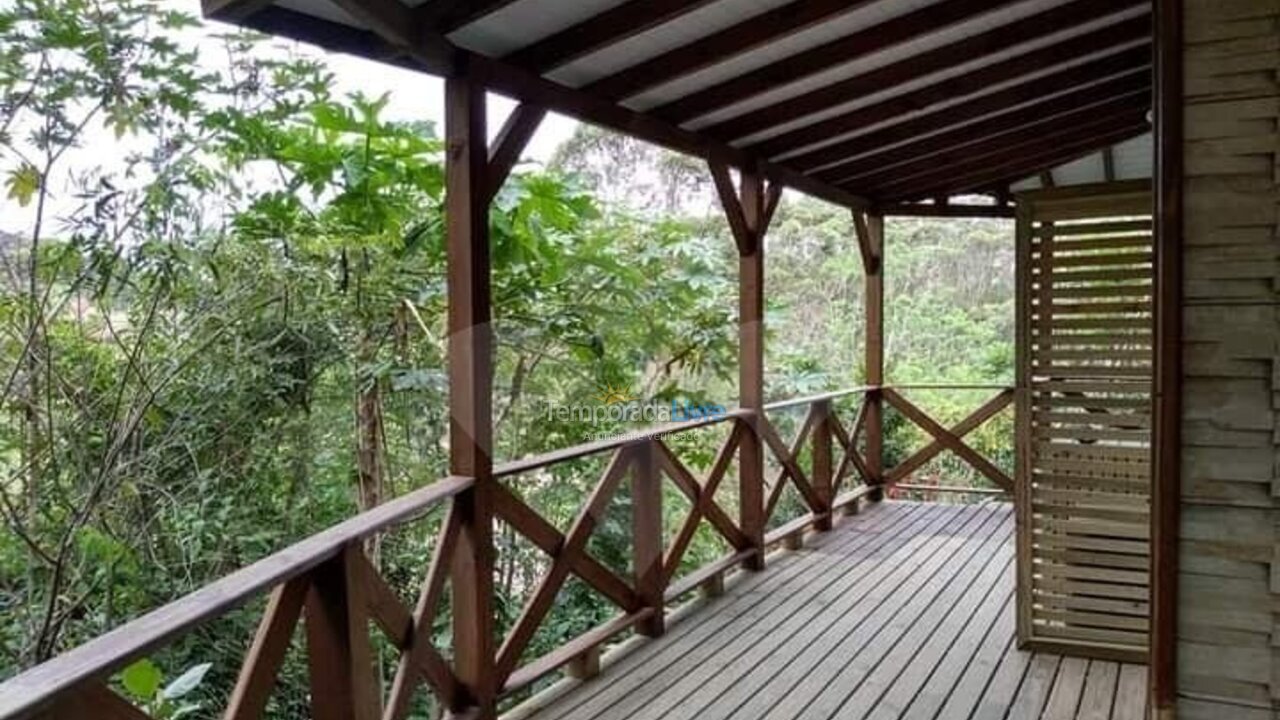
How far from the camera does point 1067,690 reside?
3.26 meters

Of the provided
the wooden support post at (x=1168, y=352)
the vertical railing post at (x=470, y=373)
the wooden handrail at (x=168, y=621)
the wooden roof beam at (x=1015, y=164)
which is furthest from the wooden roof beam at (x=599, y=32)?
the wooden roof beam at (x=1015, y=164)

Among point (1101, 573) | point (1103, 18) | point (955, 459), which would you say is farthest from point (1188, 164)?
point (955, 459)

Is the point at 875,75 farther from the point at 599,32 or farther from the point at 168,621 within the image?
the point at 168,621

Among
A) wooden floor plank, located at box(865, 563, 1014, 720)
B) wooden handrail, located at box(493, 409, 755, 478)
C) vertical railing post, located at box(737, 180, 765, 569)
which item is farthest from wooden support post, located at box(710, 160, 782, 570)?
wooden floor plank, located at box(865, 563, 1014, 720)

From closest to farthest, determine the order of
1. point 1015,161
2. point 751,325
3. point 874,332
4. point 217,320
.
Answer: point 217,320, point 751,325, point 1015,161, point 874,332

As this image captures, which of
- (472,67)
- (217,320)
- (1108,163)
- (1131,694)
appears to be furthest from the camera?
(1108,163)

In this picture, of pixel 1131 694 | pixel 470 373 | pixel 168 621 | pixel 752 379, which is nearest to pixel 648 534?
pixel 752 379

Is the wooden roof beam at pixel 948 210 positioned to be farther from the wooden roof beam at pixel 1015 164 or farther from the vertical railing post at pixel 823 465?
the vertical railing post at pixel 823 465

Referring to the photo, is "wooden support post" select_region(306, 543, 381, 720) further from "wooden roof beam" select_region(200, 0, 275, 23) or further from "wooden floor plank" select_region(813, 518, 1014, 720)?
"wooden floor plank" select_region(813, 518, 1014, 720)

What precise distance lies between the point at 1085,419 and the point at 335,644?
9.56 feet

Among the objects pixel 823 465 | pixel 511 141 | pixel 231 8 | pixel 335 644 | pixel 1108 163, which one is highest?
pixel 1108 163

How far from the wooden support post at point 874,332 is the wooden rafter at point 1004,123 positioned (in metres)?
1.09

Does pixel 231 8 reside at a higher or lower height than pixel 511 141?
higher

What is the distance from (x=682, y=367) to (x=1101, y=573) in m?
3.19
